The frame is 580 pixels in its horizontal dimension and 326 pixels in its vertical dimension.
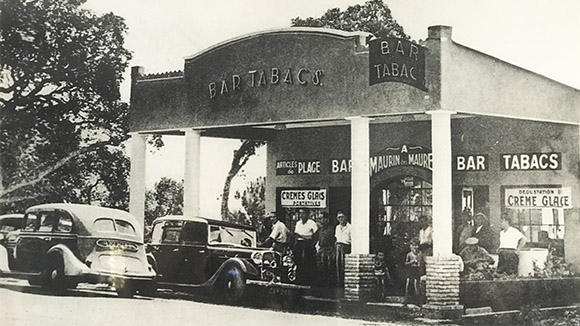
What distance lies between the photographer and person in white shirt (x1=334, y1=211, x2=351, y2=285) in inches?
360

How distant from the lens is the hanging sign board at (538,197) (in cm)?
803

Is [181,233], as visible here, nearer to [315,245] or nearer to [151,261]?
[151,261]

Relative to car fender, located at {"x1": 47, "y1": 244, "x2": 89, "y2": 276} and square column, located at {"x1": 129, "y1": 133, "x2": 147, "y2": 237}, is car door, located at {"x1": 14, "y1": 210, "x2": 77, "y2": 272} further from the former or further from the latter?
square column, located at {"x1": 129, "y1": 133, "x2": 147, "y2": 237}

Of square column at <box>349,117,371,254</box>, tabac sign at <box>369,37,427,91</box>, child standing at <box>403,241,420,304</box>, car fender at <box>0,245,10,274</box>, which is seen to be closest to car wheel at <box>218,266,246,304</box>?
square column at <box>349,117,371,254</box>

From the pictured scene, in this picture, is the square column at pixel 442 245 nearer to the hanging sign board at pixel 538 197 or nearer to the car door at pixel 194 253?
the hanging sign board at pixel 538 197

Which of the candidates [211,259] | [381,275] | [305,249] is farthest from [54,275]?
[381,275]

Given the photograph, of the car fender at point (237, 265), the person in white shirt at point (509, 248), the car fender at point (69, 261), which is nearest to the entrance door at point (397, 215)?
the person in white shirt at point (509, 248)

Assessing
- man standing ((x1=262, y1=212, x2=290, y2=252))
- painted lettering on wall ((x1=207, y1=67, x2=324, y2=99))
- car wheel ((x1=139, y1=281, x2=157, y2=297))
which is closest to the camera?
car wheel ((x1=139, y1=281, x2=157, y2=297))

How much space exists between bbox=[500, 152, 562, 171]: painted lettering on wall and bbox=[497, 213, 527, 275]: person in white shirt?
68cm

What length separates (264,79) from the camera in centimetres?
893

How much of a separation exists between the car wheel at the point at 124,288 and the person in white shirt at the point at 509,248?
3.57m

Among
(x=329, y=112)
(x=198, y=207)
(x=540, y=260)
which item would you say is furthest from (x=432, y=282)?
(x=198, y=207)

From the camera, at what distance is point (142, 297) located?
27.6ft

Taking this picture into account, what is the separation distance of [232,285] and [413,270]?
191cm
